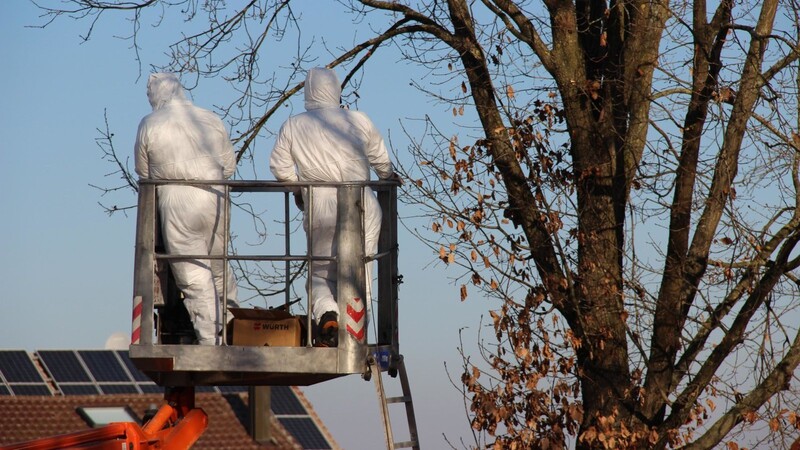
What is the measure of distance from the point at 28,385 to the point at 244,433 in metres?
4.54

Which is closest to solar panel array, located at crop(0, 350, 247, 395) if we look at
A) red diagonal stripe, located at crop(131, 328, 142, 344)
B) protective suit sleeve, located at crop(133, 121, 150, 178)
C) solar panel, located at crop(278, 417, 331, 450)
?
solar panel, located at crop(278, 417, 331, 450)

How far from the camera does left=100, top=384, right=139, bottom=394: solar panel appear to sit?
24.7 metres

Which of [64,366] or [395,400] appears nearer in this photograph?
[395,400]

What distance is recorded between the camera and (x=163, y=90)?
9.01 meters

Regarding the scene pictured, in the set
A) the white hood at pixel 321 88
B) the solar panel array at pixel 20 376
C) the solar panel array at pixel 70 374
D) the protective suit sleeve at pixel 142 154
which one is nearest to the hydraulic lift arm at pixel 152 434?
the protective suit sleeve at pixel 142 154

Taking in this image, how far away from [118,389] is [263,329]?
17.3m

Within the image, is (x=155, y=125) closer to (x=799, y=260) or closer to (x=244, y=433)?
(x=799, y=260)

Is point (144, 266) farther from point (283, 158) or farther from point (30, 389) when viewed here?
point (30, 389)

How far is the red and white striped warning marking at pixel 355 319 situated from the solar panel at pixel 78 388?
17.6 meters

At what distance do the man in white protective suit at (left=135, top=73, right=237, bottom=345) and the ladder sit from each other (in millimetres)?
1168

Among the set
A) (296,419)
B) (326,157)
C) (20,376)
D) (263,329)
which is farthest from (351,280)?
(20,376)

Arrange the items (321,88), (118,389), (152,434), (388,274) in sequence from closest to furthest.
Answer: (152,434)
(321,88)
(388,274)
(118,389)

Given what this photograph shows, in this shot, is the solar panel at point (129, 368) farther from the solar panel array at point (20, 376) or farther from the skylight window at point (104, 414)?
the solar panel array at point (20, 376)

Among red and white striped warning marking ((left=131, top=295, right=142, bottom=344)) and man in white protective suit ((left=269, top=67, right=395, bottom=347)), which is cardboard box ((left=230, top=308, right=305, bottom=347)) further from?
red and white striped warning marking ((left=131, top=295, right=142, bottom=344))
